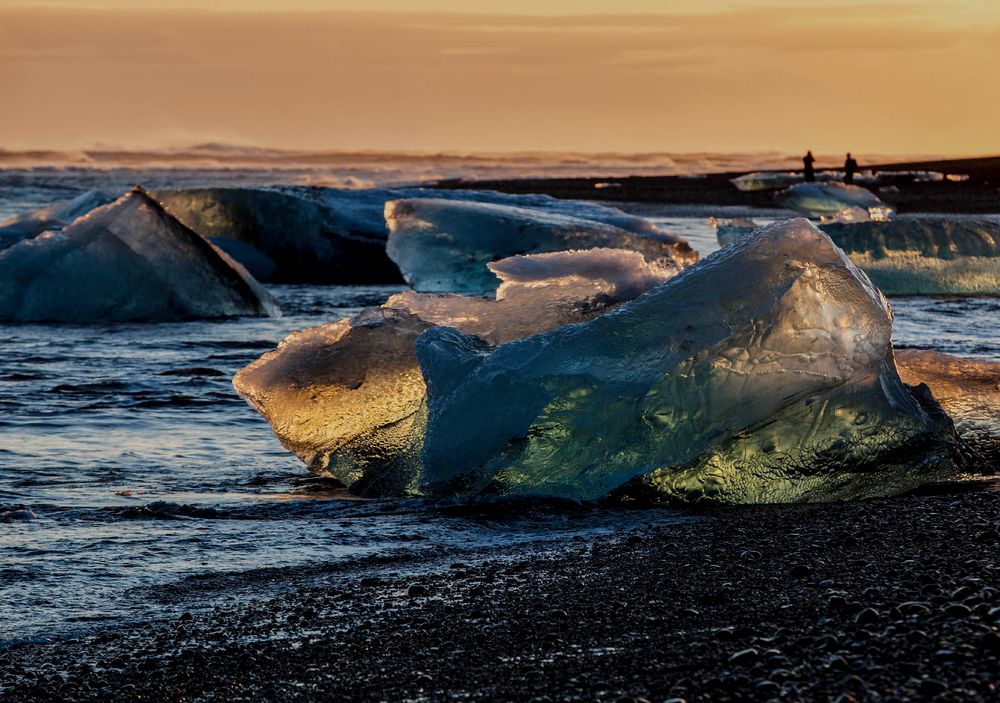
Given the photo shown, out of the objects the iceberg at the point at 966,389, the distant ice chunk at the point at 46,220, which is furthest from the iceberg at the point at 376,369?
the distant ice chunk at the point at 46,220

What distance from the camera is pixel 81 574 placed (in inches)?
147

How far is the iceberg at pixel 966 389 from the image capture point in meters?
4.95

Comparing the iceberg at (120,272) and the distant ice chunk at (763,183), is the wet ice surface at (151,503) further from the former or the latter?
the distant ice chunk at (763,183)

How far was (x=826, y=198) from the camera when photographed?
24922mm

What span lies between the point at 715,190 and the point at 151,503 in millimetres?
30550

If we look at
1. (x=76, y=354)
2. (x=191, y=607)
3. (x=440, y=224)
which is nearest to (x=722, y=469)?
(x=191, y=607)

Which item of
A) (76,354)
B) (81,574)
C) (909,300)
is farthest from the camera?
(909,300)

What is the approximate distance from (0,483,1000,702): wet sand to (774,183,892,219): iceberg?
2096 cm

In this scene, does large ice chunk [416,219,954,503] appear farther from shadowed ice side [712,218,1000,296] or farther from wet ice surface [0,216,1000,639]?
shadowed ice side [712,218,1000,296]

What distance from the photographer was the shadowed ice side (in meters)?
11.7

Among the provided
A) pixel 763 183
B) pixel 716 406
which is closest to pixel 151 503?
pixel 716 406

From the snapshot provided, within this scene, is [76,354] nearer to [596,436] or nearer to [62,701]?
[596,436]

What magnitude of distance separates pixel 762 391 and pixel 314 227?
30.6 feet

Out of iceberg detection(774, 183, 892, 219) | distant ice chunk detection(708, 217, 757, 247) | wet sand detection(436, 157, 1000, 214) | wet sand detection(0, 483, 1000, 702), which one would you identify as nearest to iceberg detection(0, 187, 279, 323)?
distant ice chunk detection(708, 217, 757, 247)
